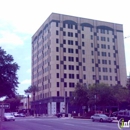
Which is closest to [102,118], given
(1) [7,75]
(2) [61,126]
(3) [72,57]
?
(2) [61,126]

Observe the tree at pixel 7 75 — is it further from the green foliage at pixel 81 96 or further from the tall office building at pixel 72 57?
the tall office building at pixel 72 57

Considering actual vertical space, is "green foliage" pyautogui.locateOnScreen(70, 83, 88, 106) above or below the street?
above

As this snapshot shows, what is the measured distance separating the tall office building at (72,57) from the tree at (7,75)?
53.2 metres

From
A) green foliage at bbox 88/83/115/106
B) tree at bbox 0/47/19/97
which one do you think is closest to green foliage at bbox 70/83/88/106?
green foliage at bbox 88/83/115/106

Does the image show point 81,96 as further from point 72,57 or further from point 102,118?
point 72,57

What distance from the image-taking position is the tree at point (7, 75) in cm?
3034

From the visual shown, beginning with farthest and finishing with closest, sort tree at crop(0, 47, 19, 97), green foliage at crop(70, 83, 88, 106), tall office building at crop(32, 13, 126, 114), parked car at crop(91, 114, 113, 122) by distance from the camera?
1. tall office building at crop(32, 13, 126, 114)
2. green foliage at crop(70, 83, 88, 106)
3. parked car at crop(91, 114, 113, 122)
4. tree at crop(0, 47, 19, 97)

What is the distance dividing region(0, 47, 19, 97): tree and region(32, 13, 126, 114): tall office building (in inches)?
2093

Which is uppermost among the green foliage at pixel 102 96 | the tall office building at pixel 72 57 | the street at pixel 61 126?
the tall office building at pixel 72 57

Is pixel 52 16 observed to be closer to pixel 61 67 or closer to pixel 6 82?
pixel 61 67

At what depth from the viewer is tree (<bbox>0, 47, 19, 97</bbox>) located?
30.3 meters

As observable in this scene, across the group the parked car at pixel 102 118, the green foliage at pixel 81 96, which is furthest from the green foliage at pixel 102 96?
the parked car at pixel 102 118

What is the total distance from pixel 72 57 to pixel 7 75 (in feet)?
199

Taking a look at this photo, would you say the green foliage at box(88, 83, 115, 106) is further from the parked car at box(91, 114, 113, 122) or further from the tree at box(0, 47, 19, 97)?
the tree at box(0, 47, 19, 97)
